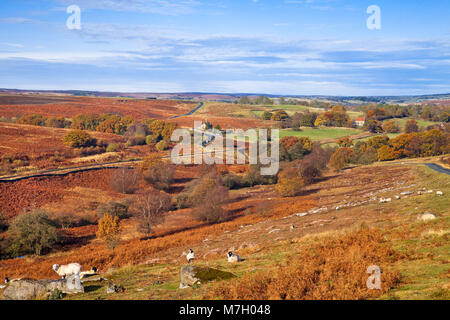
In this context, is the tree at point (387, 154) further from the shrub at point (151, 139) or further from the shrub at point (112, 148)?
the shrub at point (112, 148)

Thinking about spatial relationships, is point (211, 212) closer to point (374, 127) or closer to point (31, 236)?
point (31, 236)

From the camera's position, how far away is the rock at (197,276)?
35.9 feet

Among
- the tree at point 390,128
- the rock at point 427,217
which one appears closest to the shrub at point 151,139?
the tree at point 390,128

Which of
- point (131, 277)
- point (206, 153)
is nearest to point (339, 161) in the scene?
point (206, 153)

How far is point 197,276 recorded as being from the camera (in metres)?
11.1

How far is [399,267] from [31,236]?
28.1 m

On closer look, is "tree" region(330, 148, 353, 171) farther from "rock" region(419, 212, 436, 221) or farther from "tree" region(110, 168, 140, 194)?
"rock" region(419, 212, 436, 221)

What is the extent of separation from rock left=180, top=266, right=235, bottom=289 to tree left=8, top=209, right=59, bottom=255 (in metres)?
22.5

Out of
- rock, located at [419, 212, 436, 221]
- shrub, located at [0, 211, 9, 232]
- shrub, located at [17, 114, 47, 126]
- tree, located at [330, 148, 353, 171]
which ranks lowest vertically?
shrub, located at [0, 211, 9, 232]

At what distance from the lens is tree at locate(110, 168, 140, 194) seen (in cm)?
5222

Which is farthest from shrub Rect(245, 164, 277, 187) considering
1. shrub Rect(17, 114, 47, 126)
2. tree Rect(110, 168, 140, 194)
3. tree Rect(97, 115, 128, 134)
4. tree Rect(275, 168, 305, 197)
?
shrub Rect(17, 114, 47, 126)

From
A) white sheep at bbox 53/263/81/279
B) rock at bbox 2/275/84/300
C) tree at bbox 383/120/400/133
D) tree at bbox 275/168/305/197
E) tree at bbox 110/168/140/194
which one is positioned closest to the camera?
rock at bbox 2/275/84/300

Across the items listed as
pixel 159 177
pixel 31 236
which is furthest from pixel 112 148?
pixel 31 236

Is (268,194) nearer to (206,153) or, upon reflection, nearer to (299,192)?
(299,192)
